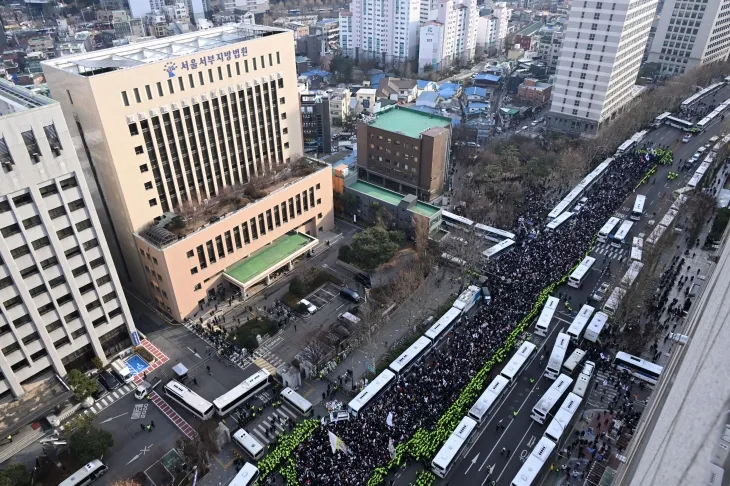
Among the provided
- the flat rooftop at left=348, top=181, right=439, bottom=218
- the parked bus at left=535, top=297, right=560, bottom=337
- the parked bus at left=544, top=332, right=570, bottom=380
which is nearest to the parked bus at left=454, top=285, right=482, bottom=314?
the parked bus at left=535, top=297, right=560, bottom=337

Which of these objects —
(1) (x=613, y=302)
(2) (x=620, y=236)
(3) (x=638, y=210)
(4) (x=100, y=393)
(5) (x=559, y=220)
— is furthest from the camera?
(3) (x=638, y=210)

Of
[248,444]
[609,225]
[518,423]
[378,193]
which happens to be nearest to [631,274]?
[609,225]

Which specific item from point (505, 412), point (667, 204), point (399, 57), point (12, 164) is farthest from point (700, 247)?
point (399, 57)

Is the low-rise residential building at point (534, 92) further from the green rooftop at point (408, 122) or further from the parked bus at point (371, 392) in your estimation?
the parked bus at point (371, 392)

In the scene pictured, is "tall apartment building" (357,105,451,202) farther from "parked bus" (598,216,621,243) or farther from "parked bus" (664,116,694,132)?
"parked bus" (664,116,694,132)

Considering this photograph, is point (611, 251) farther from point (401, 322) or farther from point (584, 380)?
point (401, 322)

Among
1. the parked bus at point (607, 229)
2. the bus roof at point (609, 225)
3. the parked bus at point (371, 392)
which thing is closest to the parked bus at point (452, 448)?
the parked bus at point (371, 392)
